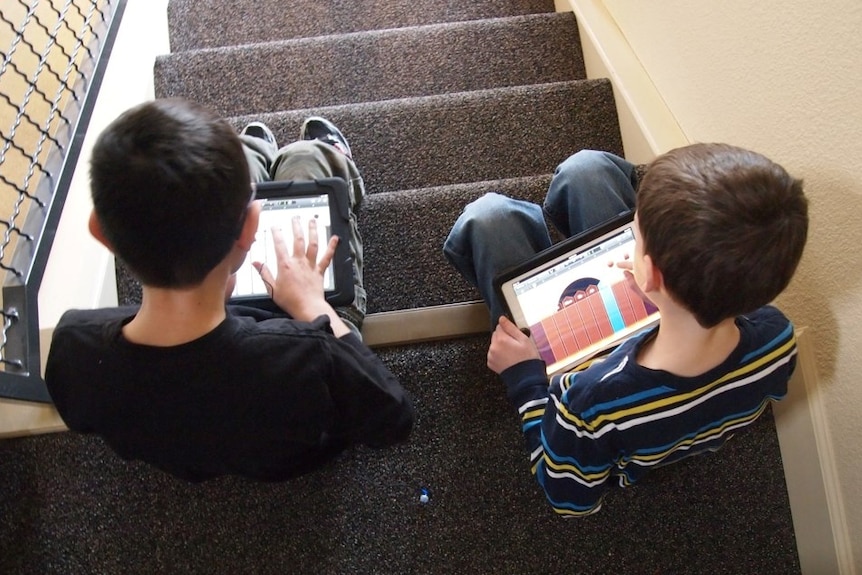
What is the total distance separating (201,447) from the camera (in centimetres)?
72

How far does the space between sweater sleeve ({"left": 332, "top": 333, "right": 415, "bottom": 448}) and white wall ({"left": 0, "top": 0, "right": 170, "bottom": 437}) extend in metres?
0.50

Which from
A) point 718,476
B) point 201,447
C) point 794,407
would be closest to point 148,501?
point 201,447

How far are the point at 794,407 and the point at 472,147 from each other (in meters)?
0.80

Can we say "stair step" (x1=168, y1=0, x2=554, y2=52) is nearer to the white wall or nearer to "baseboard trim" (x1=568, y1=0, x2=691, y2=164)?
the white wall

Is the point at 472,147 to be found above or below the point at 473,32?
below

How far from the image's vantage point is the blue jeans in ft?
3.22

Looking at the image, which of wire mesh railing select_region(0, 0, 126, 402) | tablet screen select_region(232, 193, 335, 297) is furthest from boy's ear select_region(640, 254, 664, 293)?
wire mesh railing select_region(0, 0, 126, 402)

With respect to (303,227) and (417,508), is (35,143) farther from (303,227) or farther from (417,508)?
(417,508)

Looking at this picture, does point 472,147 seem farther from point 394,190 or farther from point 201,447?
point 201,447

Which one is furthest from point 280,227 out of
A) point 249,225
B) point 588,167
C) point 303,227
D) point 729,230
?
point 729,230

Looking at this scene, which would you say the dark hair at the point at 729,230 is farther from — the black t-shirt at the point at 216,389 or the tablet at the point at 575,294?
the black t-shirt at the point at 216,389

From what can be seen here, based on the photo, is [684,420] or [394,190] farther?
[394,190]

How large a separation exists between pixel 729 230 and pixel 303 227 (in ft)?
2.06

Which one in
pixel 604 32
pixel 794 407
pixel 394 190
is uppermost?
pixel 604 32
